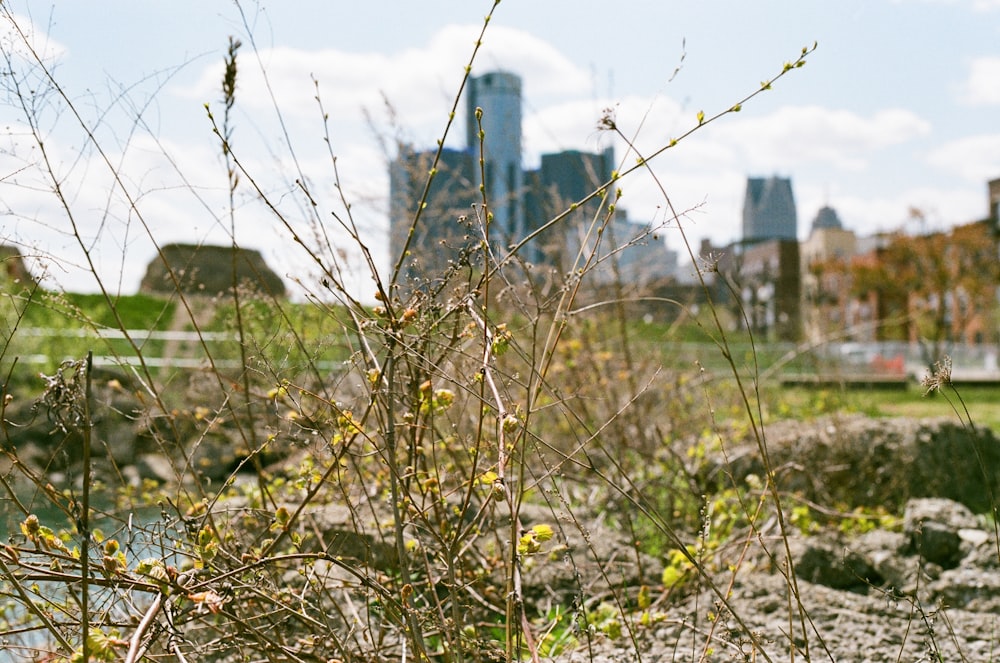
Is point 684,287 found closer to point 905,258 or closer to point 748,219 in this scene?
point 748,219

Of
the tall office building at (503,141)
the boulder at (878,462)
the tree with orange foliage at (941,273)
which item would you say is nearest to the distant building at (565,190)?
the tall office building at (503,141)

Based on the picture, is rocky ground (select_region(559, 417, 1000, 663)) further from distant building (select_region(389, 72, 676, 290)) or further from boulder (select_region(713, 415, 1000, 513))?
distant building (select_region(389, 72, 676, 290))

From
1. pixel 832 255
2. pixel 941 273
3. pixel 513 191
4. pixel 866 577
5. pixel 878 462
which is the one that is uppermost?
pixel 832 255

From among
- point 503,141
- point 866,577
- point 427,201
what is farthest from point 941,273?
point 866,577

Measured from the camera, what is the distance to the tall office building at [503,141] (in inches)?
231

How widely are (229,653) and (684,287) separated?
7.87 meters

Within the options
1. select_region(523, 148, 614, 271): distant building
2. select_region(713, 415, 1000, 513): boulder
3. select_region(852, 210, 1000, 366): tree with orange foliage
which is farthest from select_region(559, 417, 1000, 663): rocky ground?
select_region(852, 210, 1000, 366): tree with orange foliage

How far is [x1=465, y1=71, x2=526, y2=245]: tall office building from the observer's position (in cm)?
586

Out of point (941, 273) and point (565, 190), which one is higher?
point (941, 273)

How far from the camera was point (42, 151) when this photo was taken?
2.58 m

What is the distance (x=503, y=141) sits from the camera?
6.78 meters

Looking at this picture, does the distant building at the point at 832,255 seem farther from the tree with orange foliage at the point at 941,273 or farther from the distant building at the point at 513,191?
the distant building at the point at 513,191

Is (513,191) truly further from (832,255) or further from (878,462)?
(832,255)

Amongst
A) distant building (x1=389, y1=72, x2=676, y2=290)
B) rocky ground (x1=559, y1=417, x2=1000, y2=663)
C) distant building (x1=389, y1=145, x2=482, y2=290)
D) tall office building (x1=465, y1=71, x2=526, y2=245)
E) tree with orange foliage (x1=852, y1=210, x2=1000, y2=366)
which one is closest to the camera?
rocky ground (x1=559, y1=417, x2=1000, y2=663)
